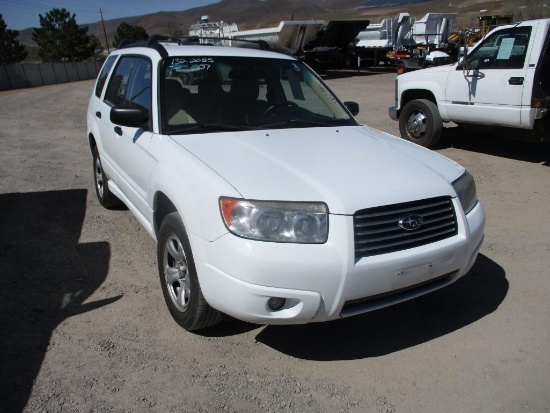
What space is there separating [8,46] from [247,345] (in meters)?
54.0

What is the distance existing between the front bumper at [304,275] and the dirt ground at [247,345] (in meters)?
0.43

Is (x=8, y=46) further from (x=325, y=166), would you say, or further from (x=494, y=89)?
(x=325, y=166)

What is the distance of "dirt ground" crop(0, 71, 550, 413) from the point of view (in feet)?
8.50

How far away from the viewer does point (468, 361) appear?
2.88m

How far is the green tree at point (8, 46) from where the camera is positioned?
46969mm

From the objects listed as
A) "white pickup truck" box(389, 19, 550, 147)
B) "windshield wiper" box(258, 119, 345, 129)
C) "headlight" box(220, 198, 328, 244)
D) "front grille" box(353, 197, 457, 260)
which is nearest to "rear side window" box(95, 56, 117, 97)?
"windshield wiper" box(258, 119, 345, 129)

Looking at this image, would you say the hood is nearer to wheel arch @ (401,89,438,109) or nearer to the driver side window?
the driver side window

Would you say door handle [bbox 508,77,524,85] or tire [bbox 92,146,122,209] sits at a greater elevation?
door handle [bbox 508,77,524,85]

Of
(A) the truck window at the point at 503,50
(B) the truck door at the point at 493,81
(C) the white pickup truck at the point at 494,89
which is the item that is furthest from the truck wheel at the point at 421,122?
(A) the truck window at the point at 503,50

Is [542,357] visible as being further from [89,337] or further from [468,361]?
[89,337]

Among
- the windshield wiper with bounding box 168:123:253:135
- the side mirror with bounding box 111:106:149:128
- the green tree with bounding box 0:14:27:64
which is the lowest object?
the green tree with bounding box 0:14:27:64

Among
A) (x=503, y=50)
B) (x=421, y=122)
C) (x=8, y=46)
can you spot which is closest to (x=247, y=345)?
(x=503, y=50)

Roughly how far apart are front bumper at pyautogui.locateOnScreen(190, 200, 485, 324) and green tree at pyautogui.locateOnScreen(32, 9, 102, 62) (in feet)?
198

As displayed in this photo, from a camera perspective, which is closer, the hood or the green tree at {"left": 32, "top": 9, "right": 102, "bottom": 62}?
the hood
